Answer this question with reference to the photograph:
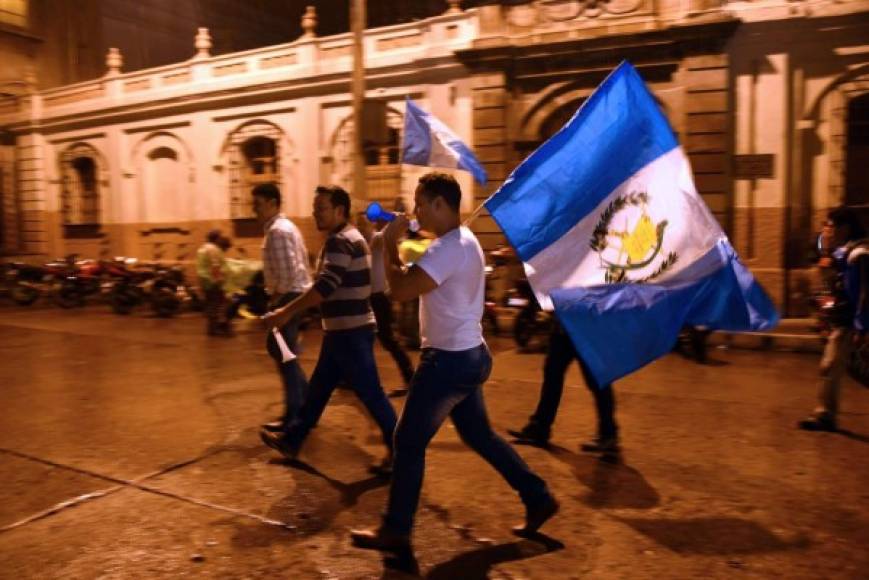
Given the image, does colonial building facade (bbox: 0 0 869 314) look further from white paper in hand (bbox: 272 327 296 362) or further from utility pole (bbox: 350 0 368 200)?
white paper in hand (bbox: 272 327 296 362)

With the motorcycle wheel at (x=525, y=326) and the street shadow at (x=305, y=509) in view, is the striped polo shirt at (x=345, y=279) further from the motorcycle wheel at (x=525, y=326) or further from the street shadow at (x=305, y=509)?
the motorcycle wheel at (x=525, y=326)

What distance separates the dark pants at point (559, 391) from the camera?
15.9ft

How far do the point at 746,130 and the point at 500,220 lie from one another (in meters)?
9.01

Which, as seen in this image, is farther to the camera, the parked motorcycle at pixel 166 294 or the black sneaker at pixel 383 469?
the parked motorcycle at pixel 166 294

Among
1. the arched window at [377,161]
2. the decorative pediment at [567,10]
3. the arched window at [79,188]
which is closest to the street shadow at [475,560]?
the decorative pediment at [567,10]

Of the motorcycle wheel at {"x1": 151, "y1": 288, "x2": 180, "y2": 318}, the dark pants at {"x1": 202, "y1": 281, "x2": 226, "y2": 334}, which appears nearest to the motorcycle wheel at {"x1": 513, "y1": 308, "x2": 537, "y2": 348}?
the dark pants at {"x1": 202, "y1": 281, "x2": 226, "y2": 334}

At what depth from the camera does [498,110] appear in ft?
42.2

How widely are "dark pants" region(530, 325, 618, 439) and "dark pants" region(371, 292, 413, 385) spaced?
1630mm

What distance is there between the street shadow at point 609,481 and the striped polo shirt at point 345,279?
1627mm

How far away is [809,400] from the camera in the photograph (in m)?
6.53

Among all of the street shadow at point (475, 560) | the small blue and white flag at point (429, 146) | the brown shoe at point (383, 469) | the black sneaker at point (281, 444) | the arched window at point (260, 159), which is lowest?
the street shadow at point (475, 560)

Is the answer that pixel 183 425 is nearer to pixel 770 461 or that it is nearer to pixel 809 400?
pixel 770 461

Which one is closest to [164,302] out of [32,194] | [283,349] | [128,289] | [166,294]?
[166,294]

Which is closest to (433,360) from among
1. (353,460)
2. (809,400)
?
(353,460)
